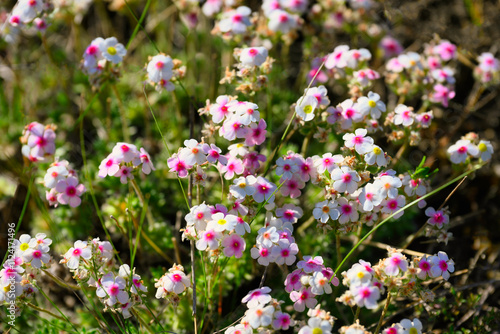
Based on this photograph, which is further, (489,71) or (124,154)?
(489,71)

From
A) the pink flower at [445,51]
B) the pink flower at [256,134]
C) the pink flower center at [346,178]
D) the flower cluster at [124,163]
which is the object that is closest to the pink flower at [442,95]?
the pink flower at [445,51]

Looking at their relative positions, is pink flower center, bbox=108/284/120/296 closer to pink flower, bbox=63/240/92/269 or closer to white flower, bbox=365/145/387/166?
pink flower, bbox=63/240/92/269

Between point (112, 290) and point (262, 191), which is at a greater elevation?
point (262, 191)

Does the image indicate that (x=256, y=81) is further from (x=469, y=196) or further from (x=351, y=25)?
(x=469, y=196)

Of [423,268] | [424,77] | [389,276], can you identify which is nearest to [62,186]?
[389,276]

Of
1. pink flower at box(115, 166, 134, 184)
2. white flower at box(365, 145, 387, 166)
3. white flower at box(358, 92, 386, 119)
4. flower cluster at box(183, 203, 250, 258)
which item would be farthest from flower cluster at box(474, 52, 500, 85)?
pink flower at box(115, 166, 134, 184)

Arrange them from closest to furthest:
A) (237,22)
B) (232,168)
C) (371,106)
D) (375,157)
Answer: (375,157) < (232,168) < (371,106) < (237,22)

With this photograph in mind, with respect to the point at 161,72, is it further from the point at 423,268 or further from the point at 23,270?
the point at 423,268
